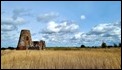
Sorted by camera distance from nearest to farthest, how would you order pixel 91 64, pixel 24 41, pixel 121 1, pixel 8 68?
pixel 121 1 < pixel 8 68 < pixel 91 64 < pixel 24 41

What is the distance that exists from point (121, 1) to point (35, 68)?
9.93 ft

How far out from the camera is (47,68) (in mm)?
7496

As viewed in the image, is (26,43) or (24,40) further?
(24,40)

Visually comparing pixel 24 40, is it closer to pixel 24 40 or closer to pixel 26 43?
pixel 24 40

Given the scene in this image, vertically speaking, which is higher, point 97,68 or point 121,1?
point 121,1

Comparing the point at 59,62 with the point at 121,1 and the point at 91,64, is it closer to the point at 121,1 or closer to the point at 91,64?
the point at 91,64

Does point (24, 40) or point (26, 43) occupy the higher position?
point (24, 40)

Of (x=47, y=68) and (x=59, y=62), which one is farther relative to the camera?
(x=59, y=62)

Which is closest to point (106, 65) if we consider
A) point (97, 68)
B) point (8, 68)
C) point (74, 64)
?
point (97, 68)

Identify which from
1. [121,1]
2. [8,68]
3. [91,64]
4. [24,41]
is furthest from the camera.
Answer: [24,41]

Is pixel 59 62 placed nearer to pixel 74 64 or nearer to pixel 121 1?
pixel 74 64

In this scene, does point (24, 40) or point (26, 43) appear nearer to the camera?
point (26, 43)

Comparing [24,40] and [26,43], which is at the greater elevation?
[24,40]

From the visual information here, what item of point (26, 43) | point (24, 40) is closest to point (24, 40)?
point (24, 40)
